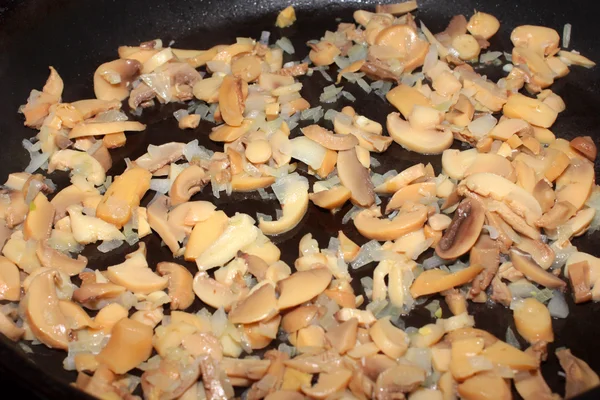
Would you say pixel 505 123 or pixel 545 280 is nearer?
pixel 545 280

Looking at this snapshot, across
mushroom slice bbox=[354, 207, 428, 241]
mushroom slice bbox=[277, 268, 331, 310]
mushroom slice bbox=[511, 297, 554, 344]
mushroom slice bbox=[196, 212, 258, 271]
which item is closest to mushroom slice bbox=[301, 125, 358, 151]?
mushroom slice bbox=[354, 207, 428, 241]

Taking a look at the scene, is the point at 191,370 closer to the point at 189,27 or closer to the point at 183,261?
the point at 183,261

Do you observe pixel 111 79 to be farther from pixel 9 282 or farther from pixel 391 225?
pixel 391 225

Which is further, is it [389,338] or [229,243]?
[229,243]

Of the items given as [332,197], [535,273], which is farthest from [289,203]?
[535,273]

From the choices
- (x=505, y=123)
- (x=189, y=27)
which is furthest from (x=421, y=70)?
(x=189, y=27)
